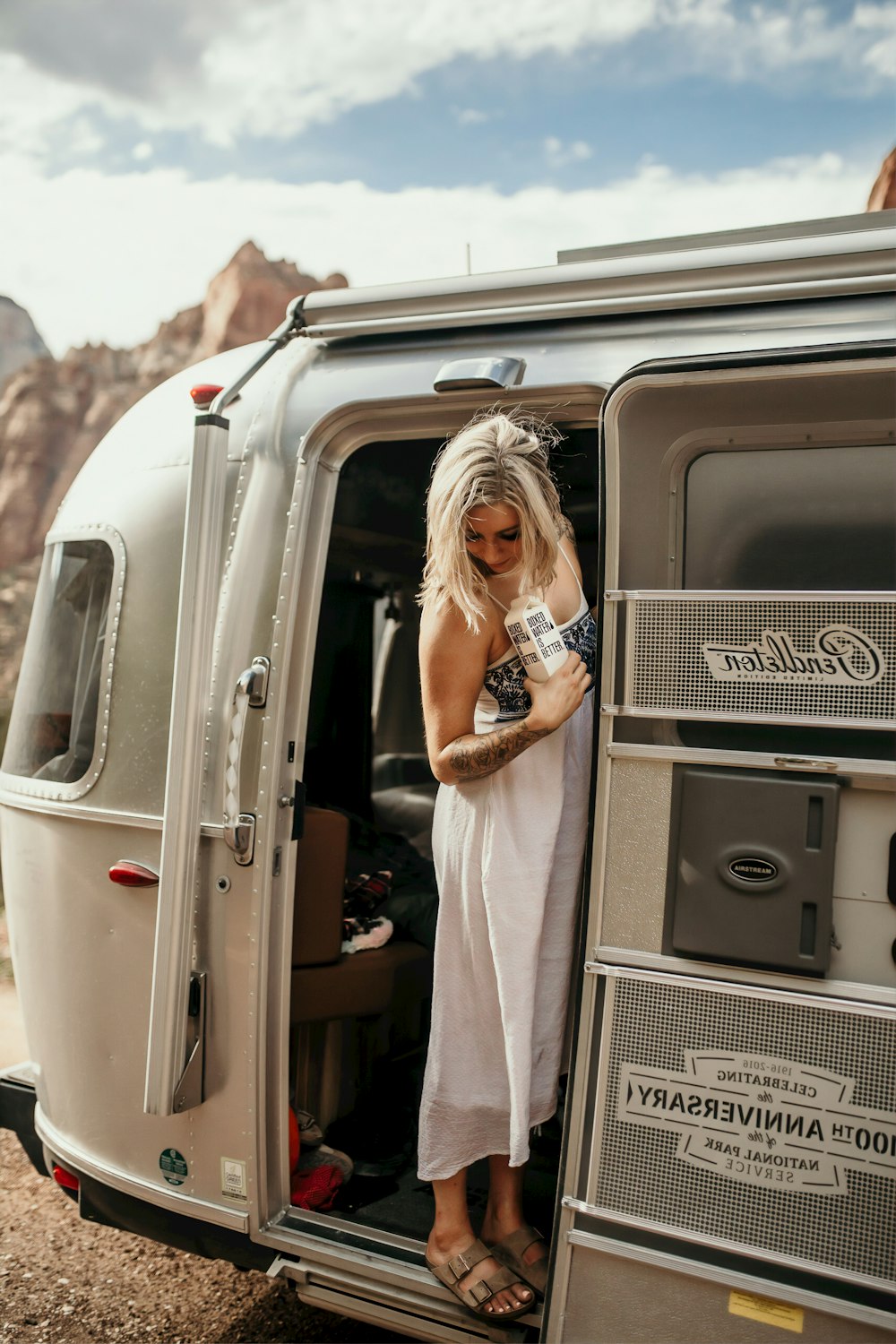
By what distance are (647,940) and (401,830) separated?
293 cm

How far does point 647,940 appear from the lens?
2.27 metres

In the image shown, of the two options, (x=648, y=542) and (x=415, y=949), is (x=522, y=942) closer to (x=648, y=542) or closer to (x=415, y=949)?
(x=648, y=542)

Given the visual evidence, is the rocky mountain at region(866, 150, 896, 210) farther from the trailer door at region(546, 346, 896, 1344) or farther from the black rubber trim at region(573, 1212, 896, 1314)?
the black rubber trim at region(573, 1212, 896, 1314)

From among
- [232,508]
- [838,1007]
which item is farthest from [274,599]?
→ [838,1007]

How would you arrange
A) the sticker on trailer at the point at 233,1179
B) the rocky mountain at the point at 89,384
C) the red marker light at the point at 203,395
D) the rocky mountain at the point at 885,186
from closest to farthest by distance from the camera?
the sticker on trailer at the point at 233,1179 → the red marker light at the point at 203,395 → the rocky mountain at the point at 885,186 → the rocky mountain at the point at 89,384

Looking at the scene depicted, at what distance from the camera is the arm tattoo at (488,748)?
239 cm

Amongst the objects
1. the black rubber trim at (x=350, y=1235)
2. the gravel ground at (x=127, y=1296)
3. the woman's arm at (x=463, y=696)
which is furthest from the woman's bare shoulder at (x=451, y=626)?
the gravel ground at (x=127, y=1296)

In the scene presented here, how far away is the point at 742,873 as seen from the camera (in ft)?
7.15

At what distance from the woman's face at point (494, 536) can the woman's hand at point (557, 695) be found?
28cm

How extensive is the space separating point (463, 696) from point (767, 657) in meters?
0.71

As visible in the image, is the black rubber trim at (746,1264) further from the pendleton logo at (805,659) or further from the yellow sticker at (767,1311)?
the pendleton logo at (805,659)

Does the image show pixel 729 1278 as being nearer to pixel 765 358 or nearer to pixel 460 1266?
pixel 460 1266

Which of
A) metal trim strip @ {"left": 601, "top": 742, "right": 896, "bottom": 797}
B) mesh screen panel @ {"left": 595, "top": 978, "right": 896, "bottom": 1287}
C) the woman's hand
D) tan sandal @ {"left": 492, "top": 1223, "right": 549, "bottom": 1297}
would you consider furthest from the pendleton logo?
tan sandal @ {"left": 492, "top": 1223, "right": 549, "bottom": 1297}

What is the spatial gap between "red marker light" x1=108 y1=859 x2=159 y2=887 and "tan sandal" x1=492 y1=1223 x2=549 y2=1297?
1.26m
